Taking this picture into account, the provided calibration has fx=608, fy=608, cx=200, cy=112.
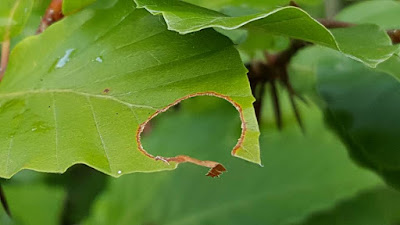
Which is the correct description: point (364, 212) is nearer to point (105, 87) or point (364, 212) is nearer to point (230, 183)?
point (230, 183)

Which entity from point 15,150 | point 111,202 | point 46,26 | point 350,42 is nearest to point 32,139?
point 15,150

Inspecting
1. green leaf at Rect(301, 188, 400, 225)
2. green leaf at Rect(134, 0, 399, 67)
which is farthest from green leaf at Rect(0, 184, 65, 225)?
green leaf at Rect(134, 0, 399, 67)

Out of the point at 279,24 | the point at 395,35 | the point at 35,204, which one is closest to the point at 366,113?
the point at 395,35

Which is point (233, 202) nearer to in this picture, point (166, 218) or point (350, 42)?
point (166, 218)

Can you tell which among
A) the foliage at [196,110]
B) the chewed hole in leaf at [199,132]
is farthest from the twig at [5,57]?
the chewed hole in leaf at [199,132]

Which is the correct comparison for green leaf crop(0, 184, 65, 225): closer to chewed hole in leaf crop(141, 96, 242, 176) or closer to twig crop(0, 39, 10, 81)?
chewed hole in leaf crop(141, 96, 242, 176)
